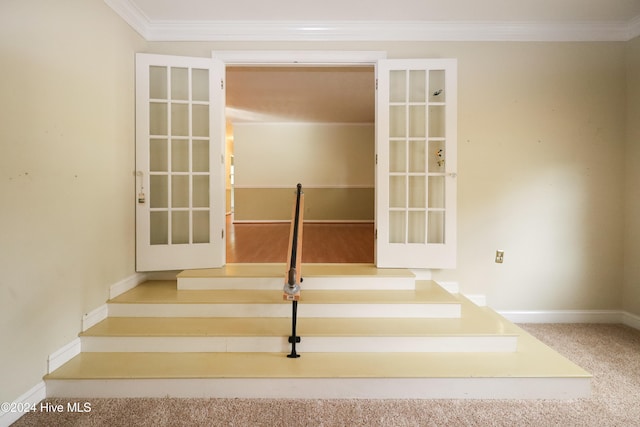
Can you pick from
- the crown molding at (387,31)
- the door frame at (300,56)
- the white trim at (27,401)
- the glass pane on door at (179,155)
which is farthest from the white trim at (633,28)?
the white trim at (27,401)

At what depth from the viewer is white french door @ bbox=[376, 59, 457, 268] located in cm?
325

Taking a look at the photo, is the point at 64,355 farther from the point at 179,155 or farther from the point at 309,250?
the point at 309,250

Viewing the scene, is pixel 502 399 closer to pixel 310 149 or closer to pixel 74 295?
pixel 74 295

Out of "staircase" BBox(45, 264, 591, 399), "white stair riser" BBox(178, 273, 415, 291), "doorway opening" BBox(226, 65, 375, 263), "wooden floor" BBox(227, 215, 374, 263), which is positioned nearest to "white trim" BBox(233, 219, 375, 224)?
"doorway opening" BBox(226, 65, 375, 263)

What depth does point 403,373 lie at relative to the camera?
2.09 meters

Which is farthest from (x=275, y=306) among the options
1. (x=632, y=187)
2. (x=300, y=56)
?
(x=632, y=187)

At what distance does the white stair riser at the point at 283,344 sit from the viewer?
2.33m

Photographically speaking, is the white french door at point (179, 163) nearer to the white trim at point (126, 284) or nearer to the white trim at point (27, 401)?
the white trim at point (126, 284)

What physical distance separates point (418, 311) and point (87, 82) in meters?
2.95

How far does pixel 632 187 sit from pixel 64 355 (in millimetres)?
4800

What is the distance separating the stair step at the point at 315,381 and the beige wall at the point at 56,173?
1.27 ft

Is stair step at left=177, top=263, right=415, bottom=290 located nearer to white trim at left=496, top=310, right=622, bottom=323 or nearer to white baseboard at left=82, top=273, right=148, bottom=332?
white baseboard at left=82, top=273, right=148, bottom=332

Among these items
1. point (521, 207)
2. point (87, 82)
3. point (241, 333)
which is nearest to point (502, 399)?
point (241, 333)

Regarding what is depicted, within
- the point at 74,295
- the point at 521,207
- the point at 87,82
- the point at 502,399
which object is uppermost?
the point at 87,82
